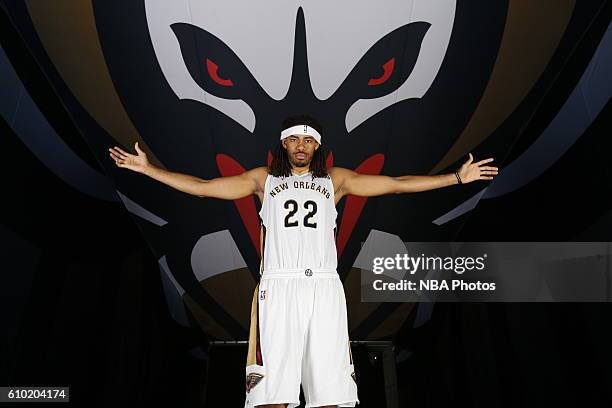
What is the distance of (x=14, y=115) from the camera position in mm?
2691

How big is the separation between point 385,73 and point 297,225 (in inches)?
75.4

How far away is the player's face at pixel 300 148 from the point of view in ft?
9.12

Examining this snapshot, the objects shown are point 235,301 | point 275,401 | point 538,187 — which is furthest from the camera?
point 235,301

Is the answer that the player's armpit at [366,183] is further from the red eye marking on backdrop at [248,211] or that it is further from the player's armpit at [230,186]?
the red eye marking on backdrop at [248,211]

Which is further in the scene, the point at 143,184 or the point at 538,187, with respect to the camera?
the point at 143,184

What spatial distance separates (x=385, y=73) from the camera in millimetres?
4250

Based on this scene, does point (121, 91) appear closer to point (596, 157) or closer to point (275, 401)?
point (275, 401)

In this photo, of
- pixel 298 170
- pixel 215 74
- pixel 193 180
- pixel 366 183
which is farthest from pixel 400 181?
pixel 215 74

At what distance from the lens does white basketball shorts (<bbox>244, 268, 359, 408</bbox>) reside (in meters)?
A: 2.52

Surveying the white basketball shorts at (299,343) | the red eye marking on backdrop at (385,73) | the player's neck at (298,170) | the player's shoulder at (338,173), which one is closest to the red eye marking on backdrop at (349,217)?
the red eye marking on backdrop at (385,73)

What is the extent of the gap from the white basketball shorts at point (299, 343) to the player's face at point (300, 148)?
1.58 feet

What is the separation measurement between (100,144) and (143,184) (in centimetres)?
57

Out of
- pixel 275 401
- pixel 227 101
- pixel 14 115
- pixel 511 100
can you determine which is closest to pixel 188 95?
pixel 227 101

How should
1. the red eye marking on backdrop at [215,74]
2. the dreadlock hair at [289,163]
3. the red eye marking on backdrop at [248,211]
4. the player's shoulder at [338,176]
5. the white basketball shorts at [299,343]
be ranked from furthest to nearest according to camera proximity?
the red eye marking on backdrop at [248,211] → the red eye marking on backdrop at [215,74] → the player's shoulder at [338,176] → the dreadlock hair at [289,163] → the white basketball shorts at [299,343]
